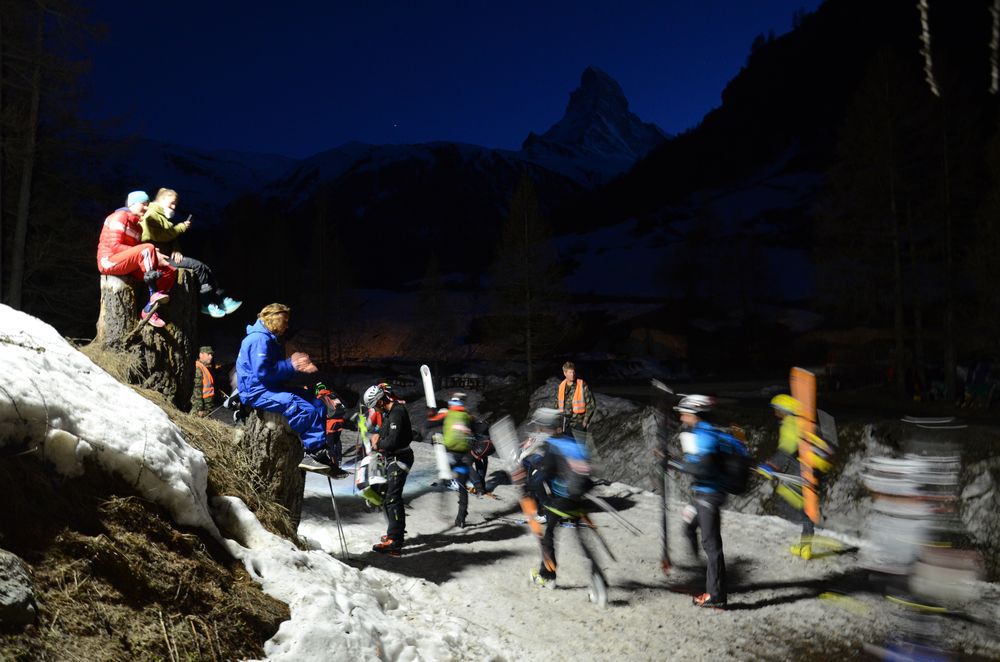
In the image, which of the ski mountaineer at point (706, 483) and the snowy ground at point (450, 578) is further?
the ski mountaineer at point (706, 483)

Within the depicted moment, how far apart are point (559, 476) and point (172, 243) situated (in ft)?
17.0

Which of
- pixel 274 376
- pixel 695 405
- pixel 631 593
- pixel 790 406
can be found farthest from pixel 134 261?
pixel 790 406

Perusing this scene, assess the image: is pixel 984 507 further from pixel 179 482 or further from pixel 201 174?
pixel 201 174

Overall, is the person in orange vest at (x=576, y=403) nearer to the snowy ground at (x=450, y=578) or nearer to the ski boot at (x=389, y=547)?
the snowy ground at (x=450, y=578)

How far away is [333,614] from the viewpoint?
4289 mm

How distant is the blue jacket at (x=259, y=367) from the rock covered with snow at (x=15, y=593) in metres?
3.03

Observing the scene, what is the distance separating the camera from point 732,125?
11531 cm

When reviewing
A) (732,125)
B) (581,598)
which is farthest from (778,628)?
(732,125)

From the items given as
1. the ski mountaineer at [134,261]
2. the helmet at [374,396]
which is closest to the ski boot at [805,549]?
the helmet at [374,396]

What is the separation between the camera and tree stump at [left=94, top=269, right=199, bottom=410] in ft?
21.0

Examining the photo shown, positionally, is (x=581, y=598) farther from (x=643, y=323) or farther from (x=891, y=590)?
(x=643, y=323)

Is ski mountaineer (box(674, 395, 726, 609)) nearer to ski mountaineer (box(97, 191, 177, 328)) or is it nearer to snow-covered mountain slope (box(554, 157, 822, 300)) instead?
ski mountaineer (box(97, 191, 177, 328))

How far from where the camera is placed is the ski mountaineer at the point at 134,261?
20.7ft

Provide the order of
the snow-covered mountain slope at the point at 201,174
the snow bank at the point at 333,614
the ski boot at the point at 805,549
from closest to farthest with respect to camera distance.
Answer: the snow bank at the point at 333,614, the ski boot at the point at 805,549, the snow-covered mountain slope at the point at 201,174
